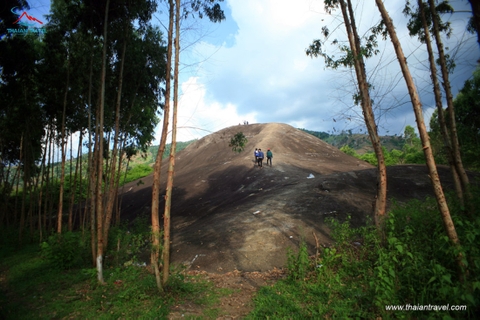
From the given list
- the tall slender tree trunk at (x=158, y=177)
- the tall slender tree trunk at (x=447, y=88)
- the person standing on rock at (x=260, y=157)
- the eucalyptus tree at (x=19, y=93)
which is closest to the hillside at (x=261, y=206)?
the person standing on rock at (x=260, y=157)

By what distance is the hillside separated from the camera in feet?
31.1

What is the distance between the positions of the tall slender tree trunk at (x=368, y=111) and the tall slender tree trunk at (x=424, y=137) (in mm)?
2750

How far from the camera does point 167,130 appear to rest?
7016 mm

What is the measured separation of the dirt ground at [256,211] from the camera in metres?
8.43

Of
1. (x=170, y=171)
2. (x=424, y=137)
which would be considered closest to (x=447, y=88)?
(x=424, y=137)

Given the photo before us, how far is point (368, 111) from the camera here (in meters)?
8.25

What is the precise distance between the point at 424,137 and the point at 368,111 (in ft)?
12.4

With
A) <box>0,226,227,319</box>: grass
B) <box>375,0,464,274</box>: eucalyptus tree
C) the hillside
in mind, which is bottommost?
<box>0,226,227,319</box>: grass

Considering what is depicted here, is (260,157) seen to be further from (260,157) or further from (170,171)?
(170,171)

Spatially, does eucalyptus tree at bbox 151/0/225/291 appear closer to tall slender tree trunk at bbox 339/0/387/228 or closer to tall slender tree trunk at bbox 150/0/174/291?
tall slender tree trunk at bbox 150/0/174/291

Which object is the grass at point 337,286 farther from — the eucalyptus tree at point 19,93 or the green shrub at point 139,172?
the green shrub at point 139,172

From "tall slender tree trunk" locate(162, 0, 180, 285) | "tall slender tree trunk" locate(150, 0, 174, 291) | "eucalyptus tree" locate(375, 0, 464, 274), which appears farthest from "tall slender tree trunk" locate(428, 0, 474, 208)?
"tall slender tree trunk" locate(150, 0, 174, 291)

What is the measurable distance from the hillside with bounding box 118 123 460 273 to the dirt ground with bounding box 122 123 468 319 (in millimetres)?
32

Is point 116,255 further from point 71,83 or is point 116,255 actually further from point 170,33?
point 71,83
